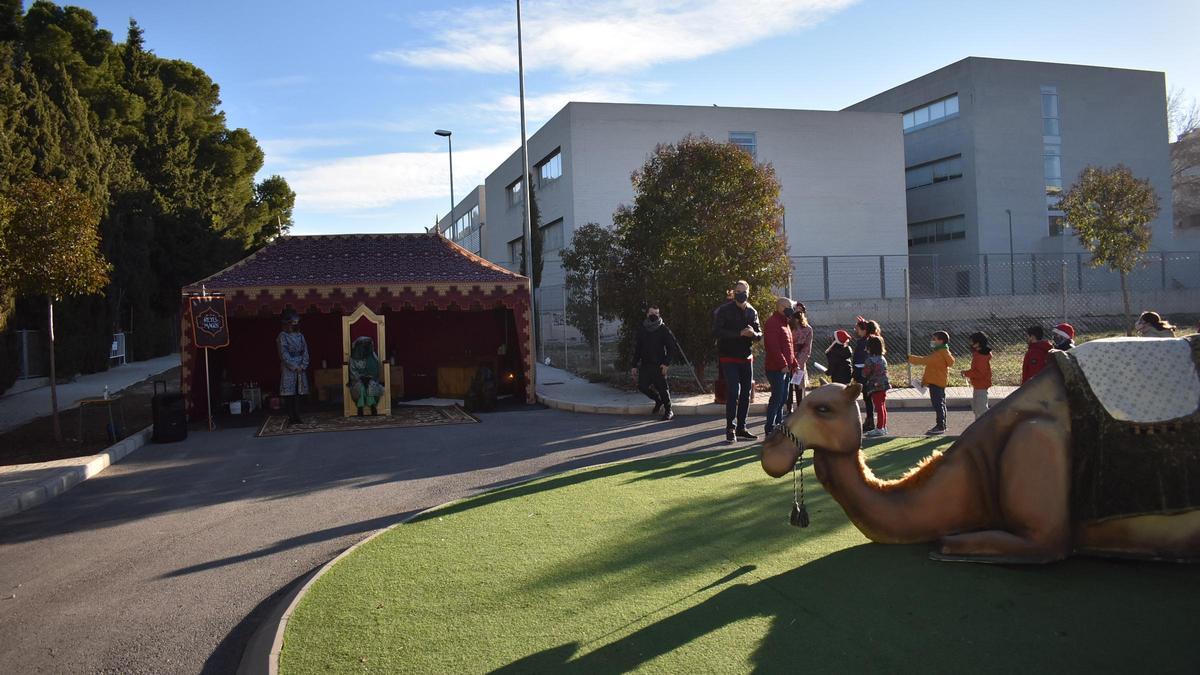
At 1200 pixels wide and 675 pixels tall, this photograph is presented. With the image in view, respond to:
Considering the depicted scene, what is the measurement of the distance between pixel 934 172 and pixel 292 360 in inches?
1538

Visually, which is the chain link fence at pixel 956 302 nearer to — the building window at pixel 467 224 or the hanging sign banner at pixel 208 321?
the hanging sign banner at pixel 208 321

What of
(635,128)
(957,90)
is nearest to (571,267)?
(635,128)

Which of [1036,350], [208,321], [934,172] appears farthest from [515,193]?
[1036,350]

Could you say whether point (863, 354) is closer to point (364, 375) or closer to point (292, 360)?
point (364, 375)

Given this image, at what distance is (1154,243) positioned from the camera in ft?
146

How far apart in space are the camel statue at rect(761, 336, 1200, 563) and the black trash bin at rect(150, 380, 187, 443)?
35.8 ft

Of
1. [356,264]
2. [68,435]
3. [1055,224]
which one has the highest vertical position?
[1055,224]

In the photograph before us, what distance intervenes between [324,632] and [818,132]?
126 feet

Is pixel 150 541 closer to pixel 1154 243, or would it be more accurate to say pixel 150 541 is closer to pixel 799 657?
pixel 799 657

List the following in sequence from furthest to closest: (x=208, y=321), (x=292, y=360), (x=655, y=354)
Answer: (x=292, y=360), (x=208, y=321), (x=655, y=354)

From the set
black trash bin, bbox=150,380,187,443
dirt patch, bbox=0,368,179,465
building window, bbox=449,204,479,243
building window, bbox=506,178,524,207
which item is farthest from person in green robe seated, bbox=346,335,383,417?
building window, bbox=449,204,479,243

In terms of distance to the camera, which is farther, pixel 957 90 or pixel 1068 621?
pixel 957 90

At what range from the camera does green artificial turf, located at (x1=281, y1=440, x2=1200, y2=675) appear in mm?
3789

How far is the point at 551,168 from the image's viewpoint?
4022 centimetres
